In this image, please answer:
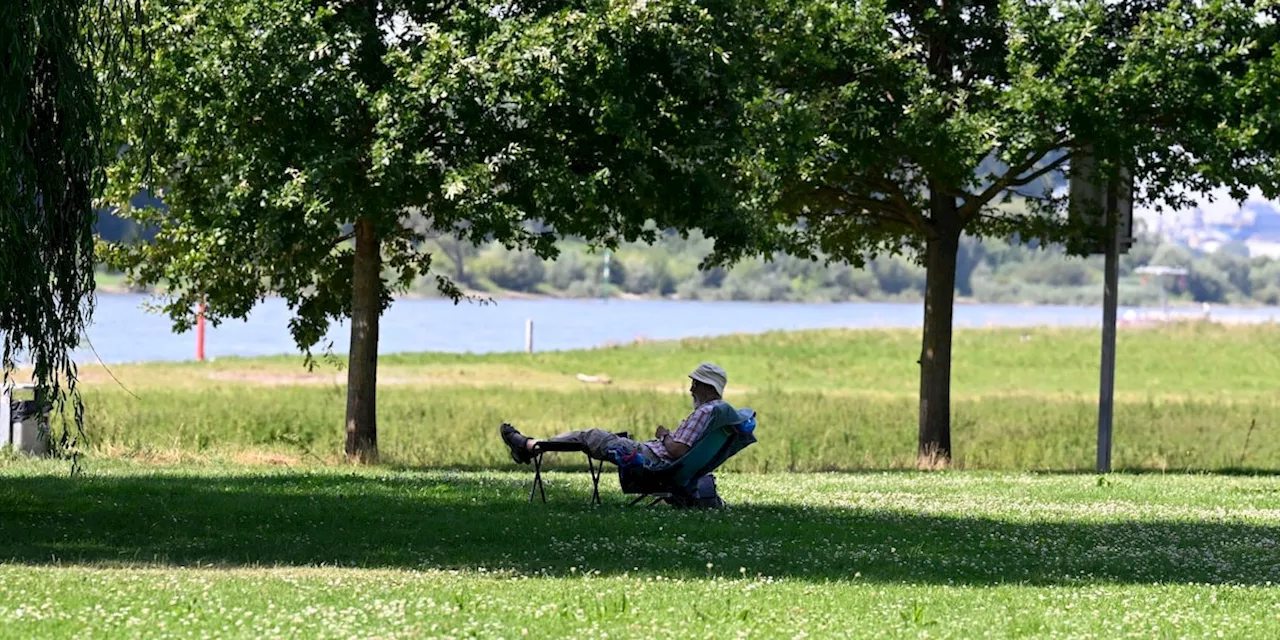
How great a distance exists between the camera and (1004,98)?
20734mm

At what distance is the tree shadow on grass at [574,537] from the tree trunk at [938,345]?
924 centimetres

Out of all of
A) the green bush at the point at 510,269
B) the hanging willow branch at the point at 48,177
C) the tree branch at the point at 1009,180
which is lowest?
the hanging willow branch at the point at 48,177

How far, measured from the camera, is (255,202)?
19.2 m

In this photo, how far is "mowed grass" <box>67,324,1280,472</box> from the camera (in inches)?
1007

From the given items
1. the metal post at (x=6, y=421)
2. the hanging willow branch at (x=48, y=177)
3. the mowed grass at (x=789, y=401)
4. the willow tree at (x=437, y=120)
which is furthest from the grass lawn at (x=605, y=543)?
the willow tree at (x=437, y=120)

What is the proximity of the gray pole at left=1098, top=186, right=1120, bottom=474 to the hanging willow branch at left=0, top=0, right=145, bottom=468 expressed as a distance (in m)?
14.0

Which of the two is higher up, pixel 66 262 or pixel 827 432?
pixel 66 262

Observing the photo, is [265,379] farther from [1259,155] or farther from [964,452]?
[1259,155]

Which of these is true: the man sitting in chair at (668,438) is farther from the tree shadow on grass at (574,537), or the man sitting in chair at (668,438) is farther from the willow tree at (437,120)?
the willow tree at (437,120)

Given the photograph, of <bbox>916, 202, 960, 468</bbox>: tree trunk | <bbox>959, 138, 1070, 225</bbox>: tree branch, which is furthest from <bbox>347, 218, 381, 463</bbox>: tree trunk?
<bbox>959, 138, 1070, 225</bbox>: tree branch

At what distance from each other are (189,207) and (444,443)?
709 cm

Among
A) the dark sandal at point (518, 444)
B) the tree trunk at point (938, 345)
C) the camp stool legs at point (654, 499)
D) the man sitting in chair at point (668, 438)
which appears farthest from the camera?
the tree trunk at point (938, 345)

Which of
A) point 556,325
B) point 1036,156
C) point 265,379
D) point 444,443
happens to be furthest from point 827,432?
point 556,325

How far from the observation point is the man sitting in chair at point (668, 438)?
1337cm
